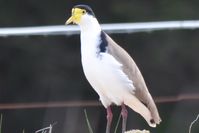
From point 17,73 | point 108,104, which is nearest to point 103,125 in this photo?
point 17,73

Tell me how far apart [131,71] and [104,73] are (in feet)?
0.47

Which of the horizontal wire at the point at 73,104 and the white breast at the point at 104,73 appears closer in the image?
the white breast at the point at 104,73

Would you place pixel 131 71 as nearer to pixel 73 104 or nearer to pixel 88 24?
pixel 88 24

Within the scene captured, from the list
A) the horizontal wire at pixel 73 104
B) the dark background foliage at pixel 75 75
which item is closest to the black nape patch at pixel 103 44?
the horizontal wire at pixel 73 104

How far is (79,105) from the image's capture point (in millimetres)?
4535

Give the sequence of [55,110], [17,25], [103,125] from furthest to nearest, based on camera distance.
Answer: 1. [17,25]
2. [103,125]
3. [55,110]

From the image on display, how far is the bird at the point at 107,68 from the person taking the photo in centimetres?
327

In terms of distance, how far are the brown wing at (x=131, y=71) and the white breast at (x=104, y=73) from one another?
0.02 metres

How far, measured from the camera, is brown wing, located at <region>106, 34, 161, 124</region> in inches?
132

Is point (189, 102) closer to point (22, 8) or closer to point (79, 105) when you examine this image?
point (79, 105)

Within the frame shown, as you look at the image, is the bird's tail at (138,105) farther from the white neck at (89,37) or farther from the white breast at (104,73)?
the white neck at (89,37)

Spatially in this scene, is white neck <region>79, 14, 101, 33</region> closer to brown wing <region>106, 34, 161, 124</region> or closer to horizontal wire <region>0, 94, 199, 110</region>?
brown wing <region>106, 34, 161, 124</region>

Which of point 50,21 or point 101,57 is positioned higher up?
point 101,57

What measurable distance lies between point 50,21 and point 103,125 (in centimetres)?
164
